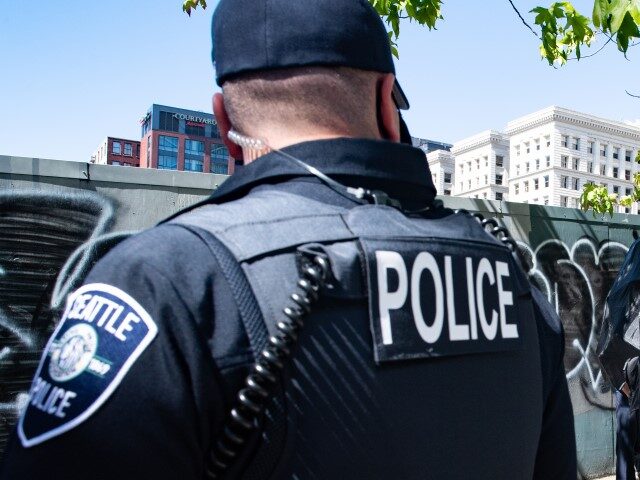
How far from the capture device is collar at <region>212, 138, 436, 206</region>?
3.37 feet

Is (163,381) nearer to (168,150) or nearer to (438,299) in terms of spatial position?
(438,299)

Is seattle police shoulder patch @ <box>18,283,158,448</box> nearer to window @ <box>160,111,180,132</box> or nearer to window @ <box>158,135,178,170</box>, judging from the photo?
window @ <box>158,135,178,170</box>

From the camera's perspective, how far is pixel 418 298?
0.99 metres

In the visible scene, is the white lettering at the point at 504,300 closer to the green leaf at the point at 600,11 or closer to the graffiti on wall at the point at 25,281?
the green leaf at the point at 600,11

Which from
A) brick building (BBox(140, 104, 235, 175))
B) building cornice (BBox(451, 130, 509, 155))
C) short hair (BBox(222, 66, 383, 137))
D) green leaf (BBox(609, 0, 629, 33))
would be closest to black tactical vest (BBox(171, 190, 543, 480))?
short hair (BBox(222, 66, 383, 137))

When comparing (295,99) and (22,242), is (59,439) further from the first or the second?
(22,242)

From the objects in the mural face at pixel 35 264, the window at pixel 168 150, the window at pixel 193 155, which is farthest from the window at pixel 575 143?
→ the mural face at pixel 35 264

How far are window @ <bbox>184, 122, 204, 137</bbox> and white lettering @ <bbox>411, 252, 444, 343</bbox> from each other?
104 meters

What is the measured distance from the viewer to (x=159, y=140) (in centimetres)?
9925

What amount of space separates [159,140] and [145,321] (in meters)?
102

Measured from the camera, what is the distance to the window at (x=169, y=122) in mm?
100625

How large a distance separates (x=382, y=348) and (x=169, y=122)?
10443cm


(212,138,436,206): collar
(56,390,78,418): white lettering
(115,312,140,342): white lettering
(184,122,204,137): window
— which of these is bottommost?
(56,390,78,418): white lettering

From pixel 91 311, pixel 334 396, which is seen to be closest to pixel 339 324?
pixel 334 396
